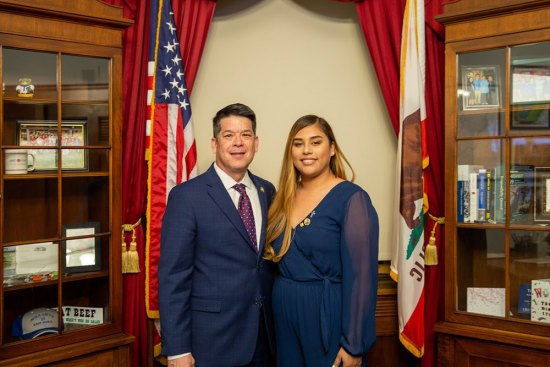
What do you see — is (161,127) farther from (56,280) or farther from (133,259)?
(56,280)

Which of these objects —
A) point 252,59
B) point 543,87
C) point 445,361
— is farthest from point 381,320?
point 252,59

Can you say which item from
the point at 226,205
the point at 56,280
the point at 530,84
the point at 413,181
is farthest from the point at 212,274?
the point at 530,84

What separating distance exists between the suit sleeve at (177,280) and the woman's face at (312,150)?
511 mm

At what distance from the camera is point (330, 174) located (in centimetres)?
230

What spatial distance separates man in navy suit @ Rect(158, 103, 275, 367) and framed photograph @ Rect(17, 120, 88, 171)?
0.55 metres

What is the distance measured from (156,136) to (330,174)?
3.22 ft

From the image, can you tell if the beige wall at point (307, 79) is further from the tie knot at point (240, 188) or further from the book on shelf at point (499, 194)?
the tie knot at point (240, 188)

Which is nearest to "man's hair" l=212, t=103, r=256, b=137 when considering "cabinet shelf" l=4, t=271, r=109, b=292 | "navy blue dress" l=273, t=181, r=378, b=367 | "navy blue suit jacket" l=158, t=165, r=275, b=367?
"navy blue suit jacket" l=158, t=165, r=275, b=367

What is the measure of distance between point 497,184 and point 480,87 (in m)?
0.49

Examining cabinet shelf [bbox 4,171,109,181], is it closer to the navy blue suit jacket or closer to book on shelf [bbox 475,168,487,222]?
the navy blue suit jacket

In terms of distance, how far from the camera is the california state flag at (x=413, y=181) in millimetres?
2787

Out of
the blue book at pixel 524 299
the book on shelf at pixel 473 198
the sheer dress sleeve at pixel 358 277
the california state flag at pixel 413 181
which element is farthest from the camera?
the california state flag at pixel 413 181

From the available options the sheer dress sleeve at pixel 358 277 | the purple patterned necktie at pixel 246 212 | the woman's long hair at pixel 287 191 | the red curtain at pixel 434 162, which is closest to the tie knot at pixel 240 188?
the purple patterned necktie at pixel 246 212

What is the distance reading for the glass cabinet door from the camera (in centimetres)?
248
